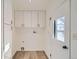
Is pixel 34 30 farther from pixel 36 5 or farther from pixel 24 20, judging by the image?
pixel 36 5

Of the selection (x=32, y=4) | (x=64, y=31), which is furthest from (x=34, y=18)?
(x=64, y=31)

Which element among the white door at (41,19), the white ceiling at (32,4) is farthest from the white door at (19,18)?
the white door at (41,19)

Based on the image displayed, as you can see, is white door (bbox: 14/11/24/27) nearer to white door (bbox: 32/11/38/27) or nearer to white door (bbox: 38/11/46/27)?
white door (bbox: 32/11/38/27)

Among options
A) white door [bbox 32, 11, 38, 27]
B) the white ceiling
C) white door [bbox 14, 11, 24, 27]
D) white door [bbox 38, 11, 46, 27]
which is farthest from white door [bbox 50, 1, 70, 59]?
white door [bbox 14, 11, 24, 27]

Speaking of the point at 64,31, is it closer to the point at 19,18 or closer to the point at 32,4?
the point at 32,4

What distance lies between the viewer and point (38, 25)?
7523 mm

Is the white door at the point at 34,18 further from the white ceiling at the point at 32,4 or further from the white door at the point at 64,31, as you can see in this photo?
the white door at the point at 64,31

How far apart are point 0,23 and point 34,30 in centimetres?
562

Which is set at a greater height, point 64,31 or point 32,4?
point 32,4

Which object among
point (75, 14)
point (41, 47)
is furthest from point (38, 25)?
point (75, 14)

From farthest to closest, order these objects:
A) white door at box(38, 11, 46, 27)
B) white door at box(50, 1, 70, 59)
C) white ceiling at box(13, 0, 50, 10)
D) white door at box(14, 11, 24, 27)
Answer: white door at box(38, 11, 46, 27)
white door at box(14, 11, 24, 27)
white ceiling at box(13, 0, 50, 10)
white door at box(50, 1, 70, 59)

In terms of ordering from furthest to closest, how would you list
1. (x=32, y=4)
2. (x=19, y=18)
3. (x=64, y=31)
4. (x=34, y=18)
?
(x=34, y=18), (x=19, y=18), (x=32, y=4), (x=64, y=31)

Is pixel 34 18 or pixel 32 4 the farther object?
pixel 34 18

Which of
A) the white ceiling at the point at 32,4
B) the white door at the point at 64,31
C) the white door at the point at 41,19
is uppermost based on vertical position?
the white ceiling at the point at 32,4
